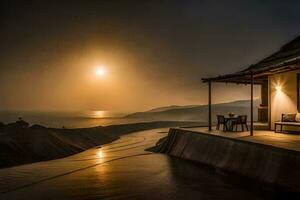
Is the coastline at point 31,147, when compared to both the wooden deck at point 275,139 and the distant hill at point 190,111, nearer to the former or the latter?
the wooden deck at point 275,139

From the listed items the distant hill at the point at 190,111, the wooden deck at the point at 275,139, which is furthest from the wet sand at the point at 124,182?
the distant hill at the point at 190,111

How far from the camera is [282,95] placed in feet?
36.7

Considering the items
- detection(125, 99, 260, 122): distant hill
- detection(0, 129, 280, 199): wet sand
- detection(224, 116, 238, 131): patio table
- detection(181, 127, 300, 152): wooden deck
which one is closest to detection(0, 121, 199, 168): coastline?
detection(0, 129, 280, 199): wet sand

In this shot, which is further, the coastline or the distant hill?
the distant hill

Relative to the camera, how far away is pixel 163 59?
1182 inches

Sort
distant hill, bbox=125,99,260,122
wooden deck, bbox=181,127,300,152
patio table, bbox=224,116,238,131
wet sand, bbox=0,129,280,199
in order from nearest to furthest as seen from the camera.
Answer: wet sand, bbox=0,129,280,199 → wooden deck, bbox=181,127,300,152 → patio table, bbox=224,116,238,131 → distant hill, bbox=125,99,260,122

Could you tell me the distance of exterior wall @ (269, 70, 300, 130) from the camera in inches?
420

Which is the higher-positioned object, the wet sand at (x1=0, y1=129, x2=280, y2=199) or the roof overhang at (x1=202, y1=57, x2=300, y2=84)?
the roof overhang at (x1=202, y1=57, x2=300, y2=84)

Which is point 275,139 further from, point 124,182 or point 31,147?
point 31,147

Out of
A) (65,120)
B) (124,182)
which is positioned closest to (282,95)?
(124,182)

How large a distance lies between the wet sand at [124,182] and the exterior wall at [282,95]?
478 cm

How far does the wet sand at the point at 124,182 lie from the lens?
635 centimetres

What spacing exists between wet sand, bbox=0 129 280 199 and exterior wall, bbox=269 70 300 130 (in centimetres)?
478

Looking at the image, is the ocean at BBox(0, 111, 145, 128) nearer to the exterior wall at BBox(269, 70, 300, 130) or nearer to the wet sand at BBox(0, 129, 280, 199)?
the wet sand at BBox(0, 129, 280, 199)
